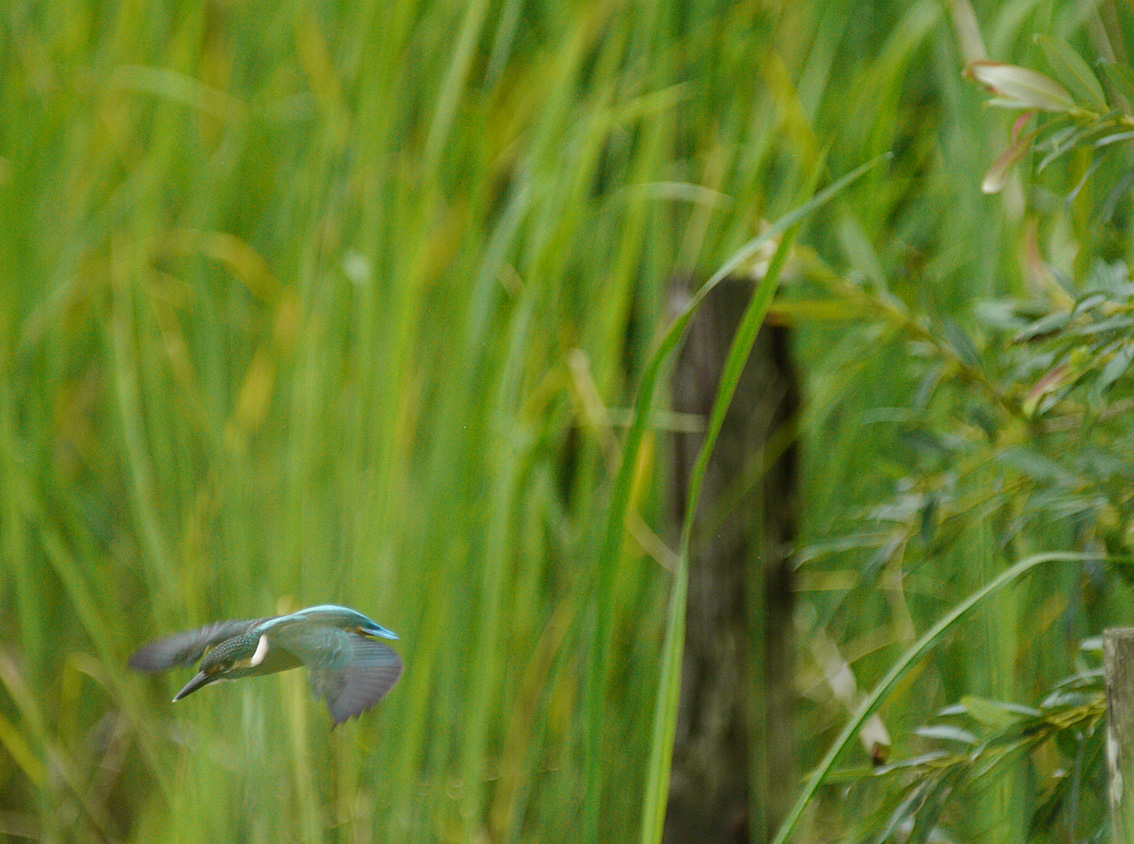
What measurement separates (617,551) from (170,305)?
3.83 ft

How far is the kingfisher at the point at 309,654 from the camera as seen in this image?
1.01 ft

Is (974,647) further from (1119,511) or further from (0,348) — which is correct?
(0,348)

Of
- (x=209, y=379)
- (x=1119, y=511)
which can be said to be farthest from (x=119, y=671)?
(x=1119, y=511)

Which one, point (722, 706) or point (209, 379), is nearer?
point (722, 706)

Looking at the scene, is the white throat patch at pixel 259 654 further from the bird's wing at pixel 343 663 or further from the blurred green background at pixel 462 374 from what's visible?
the blurred green background at pixel 462 374

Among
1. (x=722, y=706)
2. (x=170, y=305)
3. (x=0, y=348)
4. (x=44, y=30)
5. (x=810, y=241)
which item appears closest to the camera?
(x=722, y=706)

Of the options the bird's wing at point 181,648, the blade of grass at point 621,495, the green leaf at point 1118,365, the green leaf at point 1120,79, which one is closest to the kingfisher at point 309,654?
the bird's wing at point 181,648

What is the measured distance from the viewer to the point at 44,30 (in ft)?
5.60

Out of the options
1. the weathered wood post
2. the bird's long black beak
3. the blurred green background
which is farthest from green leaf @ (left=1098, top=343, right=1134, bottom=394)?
the bird's long black beak

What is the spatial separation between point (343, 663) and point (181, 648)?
46mm

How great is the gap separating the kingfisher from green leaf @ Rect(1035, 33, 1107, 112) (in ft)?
1.65

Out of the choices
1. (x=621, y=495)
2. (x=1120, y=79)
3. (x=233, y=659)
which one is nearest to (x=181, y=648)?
(x=233, y=659)

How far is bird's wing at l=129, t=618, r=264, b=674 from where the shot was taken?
31 centimetres

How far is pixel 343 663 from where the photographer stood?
1.05 feet
